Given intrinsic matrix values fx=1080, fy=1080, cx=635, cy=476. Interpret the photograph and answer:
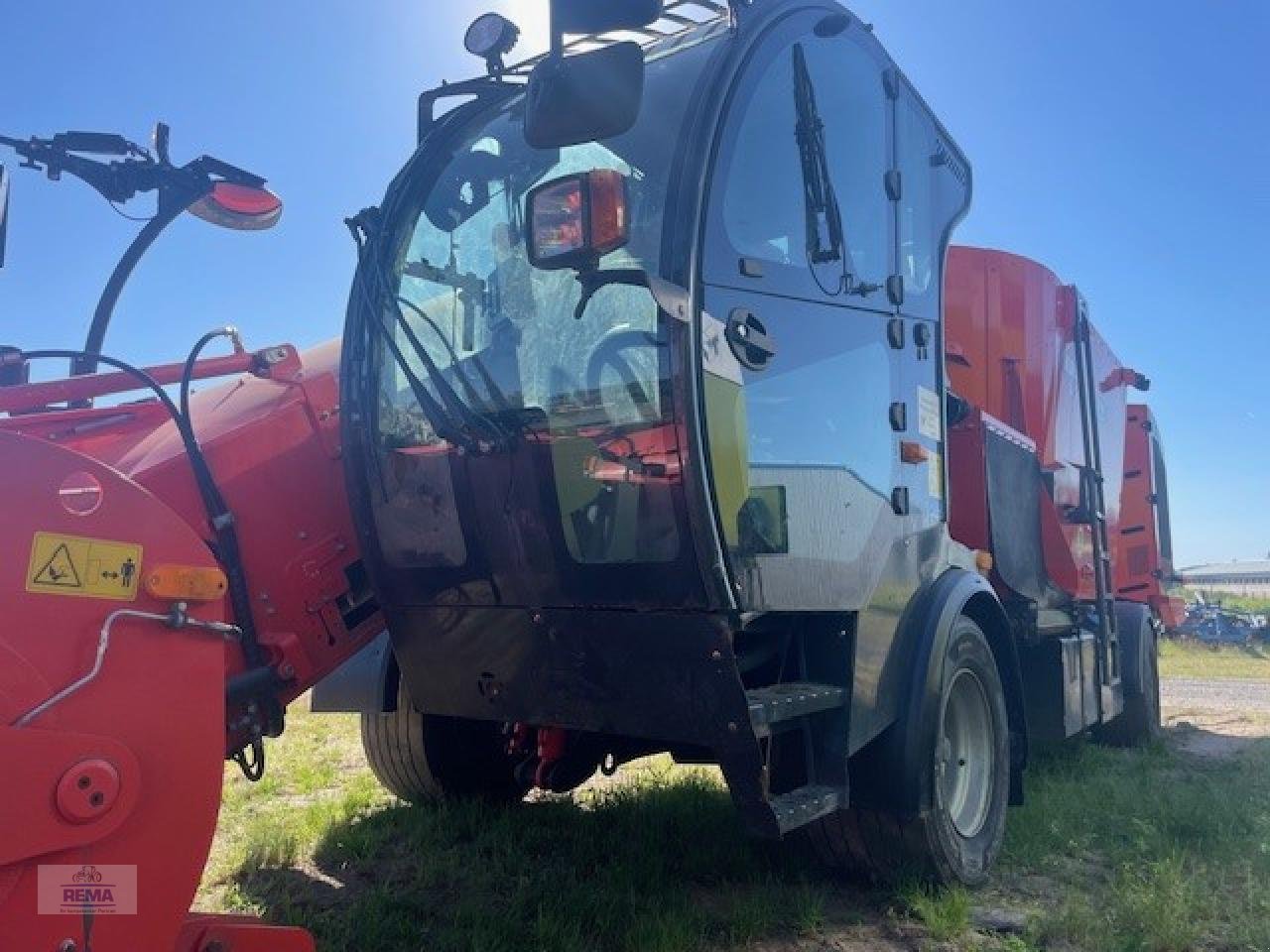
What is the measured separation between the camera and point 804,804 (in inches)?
111

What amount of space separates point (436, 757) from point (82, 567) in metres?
2.54

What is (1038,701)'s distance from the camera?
4.96 m

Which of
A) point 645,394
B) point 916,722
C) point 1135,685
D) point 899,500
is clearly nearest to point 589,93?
point 645,394

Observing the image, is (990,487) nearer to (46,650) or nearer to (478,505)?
(478,505)

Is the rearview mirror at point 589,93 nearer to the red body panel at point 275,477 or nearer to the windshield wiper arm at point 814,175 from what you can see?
the windshield wiper arm at point 814,175

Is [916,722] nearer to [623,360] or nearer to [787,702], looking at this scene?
[787,702]

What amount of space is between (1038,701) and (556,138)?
368cm

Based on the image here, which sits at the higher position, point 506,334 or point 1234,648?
point 506,334

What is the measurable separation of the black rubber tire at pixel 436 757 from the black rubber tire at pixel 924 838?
1548mm

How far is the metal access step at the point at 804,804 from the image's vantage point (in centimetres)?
272

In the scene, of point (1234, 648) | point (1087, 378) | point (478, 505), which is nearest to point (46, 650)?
point (478, 505)

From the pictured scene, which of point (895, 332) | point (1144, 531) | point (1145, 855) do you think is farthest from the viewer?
point (1144, 531)

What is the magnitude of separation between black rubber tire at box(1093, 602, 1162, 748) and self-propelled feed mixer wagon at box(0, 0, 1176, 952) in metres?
3.00

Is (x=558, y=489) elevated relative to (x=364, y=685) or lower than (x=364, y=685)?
elevated
